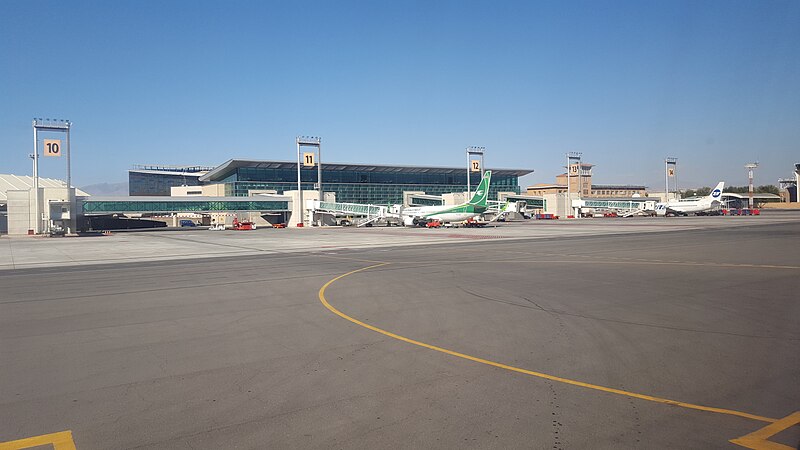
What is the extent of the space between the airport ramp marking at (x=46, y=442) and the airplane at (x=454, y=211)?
67.1 m

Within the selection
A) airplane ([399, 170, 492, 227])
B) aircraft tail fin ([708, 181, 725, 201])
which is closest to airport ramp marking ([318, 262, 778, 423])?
airplane ([399, 170, 492, 227])

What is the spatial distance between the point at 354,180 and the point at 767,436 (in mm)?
138273

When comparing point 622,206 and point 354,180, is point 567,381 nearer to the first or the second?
point 622,206

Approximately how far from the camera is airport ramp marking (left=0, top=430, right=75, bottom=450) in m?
6.00

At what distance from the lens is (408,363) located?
29.6 ft

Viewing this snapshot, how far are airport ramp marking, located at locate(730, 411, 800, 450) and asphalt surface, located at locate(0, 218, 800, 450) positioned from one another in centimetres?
9

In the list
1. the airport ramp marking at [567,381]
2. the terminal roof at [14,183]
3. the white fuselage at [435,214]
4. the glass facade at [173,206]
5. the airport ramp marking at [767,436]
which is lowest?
the airport ramp marking at [567,381]

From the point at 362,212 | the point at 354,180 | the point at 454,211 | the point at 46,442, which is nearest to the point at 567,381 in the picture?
the point at 46,442

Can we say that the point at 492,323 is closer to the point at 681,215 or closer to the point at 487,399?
the point at 487,399

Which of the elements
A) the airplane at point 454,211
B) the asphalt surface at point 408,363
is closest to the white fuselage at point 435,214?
the airplane at point 454,211

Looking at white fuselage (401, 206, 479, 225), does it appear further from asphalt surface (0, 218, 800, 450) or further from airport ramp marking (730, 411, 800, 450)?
airport ramp marking (730, 411, 800, 450)

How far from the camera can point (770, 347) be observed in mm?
9555

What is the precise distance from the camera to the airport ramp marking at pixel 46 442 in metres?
6.00

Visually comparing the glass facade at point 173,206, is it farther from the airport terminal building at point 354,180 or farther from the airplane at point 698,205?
the airplane at point 698,205
